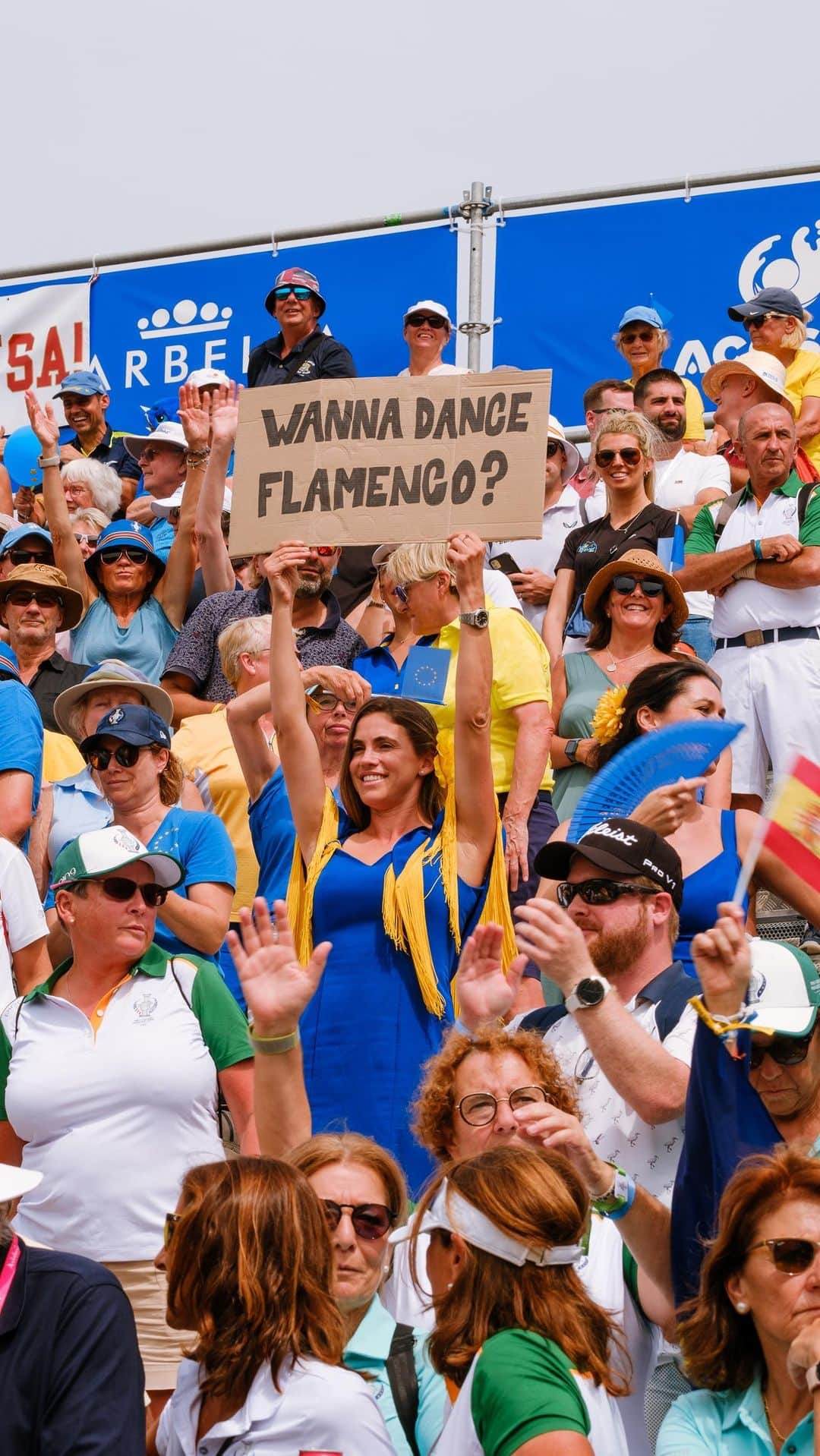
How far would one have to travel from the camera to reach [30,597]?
7.95 metres

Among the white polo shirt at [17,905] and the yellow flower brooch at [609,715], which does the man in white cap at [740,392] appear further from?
the white polo shirt at [17,905]

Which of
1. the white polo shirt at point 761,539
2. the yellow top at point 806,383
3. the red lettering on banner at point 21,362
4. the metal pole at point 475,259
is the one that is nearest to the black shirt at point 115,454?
the red lettering on banner at point 21,362

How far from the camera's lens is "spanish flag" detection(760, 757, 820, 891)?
4191 millimetres

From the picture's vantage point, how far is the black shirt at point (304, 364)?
1002 cm

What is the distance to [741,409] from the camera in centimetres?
927

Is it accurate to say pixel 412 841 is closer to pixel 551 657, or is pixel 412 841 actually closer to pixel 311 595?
pixel 311 595

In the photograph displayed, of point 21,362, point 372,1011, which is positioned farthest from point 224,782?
point 21,362

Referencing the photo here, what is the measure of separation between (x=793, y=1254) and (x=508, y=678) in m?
3.38

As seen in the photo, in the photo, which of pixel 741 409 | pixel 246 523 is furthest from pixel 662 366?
pixel 246 523

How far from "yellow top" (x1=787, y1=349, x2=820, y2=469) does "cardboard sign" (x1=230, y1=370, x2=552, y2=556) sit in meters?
3.56

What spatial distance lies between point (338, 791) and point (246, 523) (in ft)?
4.17

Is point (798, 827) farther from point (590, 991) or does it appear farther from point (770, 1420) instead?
point (770, 1420)

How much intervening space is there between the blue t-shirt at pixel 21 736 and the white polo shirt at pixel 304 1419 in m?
3.37

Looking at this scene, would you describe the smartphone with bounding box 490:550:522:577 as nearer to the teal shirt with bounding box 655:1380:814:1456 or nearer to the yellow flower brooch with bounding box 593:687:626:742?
the yellow flower brooch with bounding box 593:687:626:742
